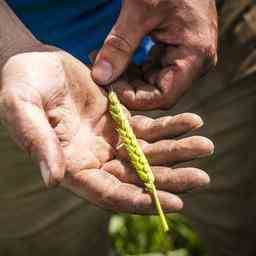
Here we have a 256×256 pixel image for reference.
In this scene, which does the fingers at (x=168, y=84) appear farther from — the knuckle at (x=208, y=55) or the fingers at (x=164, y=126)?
the fingers at (x=164, y=126)

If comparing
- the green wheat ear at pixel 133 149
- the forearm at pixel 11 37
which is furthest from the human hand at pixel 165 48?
the forearm at pixel 11 37

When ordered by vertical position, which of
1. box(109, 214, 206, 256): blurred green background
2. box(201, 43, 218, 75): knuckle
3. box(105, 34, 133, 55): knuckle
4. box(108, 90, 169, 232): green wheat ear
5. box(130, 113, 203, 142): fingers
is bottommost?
box(109, 214, 206, 256): blurred green background

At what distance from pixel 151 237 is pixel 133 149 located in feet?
4.57

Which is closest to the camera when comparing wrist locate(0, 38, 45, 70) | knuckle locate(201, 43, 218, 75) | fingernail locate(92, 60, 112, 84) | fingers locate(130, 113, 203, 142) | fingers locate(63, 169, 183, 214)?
fingers locate(63, 169, 183, 214)

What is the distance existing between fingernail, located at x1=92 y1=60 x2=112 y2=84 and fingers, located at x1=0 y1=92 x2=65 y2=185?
1.37 feet

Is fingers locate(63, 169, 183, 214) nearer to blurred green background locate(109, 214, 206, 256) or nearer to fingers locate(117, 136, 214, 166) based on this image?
fingers locate(117, 136, 214, 166)

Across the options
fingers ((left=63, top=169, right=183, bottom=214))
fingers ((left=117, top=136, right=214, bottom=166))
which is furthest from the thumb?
fingers ((left=63, top=169, right=183, bottom=214))

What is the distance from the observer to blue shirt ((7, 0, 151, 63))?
2.19 meters

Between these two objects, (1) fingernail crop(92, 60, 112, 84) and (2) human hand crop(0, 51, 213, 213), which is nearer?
(2) human hand crop(0, 51, 213, 213)

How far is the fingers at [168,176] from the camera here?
5.30 feet

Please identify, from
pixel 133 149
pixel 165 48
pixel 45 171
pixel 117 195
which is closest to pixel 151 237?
pixel 165 48

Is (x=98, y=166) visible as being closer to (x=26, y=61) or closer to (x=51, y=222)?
(x=26, y=61)

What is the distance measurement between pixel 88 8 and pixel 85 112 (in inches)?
20.5

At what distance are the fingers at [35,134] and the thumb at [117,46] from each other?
436 millimetres
